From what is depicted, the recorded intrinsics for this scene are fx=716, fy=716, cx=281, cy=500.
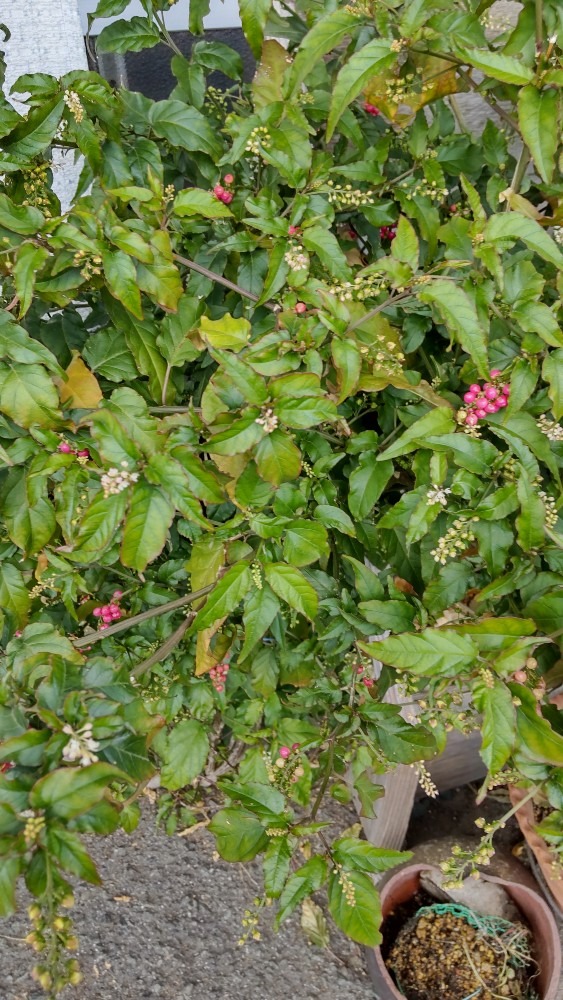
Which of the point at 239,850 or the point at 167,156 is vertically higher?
the point at 167,156

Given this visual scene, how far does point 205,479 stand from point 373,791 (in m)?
0.63

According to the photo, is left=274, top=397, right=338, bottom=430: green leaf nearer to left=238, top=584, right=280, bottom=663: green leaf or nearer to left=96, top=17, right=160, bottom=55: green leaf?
left=238, top=584, right=280, bottom=663: green leaf

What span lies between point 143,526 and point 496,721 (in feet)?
1.40

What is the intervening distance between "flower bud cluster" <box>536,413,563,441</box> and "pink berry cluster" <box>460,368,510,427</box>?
59mm

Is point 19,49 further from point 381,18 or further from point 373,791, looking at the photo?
point 373,791

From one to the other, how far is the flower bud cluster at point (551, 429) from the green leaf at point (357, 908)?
61 centimetres

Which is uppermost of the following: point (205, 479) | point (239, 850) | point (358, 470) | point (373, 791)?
point (205, 479)

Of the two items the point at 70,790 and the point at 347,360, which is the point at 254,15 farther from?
the point at 70,790

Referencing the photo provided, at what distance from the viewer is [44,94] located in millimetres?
910

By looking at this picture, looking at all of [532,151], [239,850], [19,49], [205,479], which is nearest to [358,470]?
[205,479]

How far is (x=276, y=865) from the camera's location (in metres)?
0.92

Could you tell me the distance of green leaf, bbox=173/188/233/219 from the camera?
91cm

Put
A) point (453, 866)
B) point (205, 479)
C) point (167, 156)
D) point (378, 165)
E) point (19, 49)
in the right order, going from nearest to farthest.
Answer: point (205, 479) → point (453, 866) → point (378, 165) → point (167, 156) → point (19, 49)

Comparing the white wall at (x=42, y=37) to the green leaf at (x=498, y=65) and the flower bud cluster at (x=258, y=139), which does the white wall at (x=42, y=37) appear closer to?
the flower bud cluster at (x=258, y=139)
